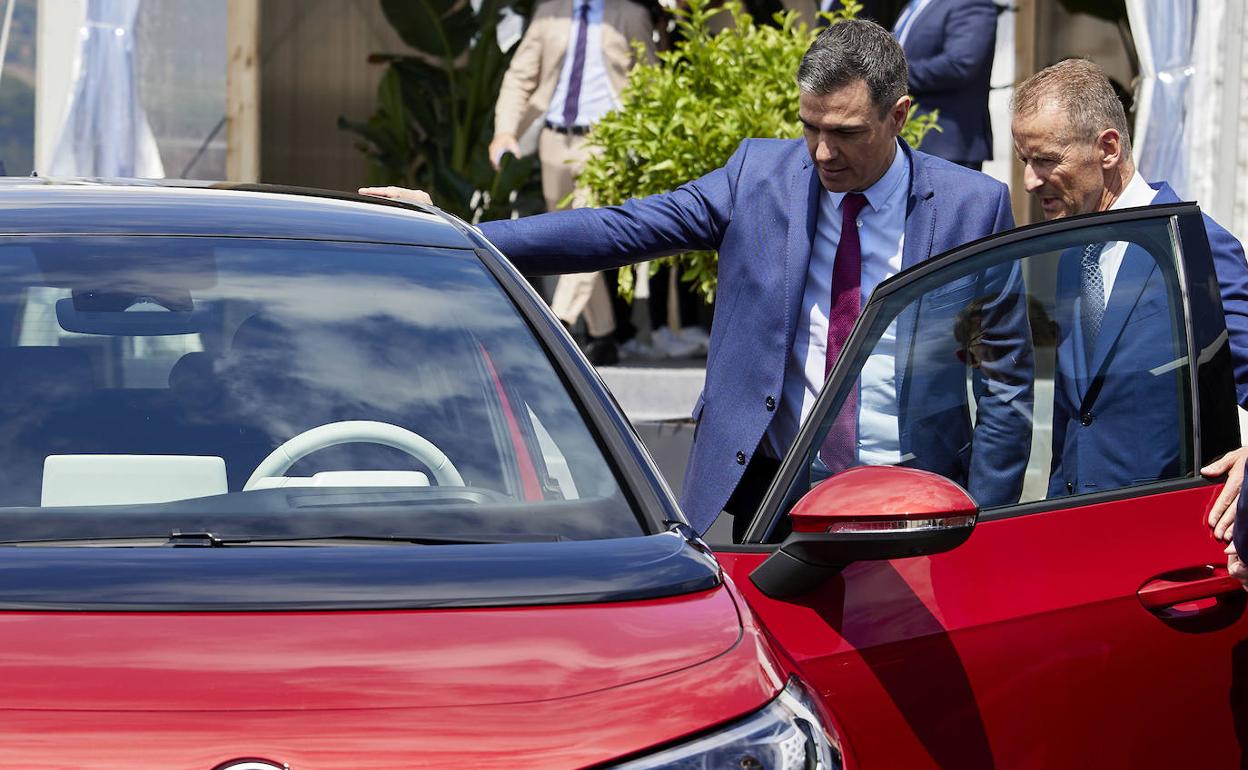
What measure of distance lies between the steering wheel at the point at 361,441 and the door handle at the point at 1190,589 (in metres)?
1.10

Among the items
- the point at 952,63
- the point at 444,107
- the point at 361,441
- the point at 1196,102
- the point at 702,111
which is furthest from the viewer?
the point at 444,107

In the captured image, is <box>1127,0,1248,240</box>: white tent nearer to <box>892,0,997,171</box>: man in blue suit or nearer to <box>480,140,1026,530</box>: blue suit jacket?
<box>892,0,997,171</box>: man in blue suit

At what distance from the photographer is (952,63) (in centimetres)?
708

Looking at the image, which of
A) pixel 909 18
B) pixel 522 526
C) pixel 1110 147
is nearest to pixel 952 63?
pixel 909 18

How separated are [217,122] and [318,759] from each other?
950cm

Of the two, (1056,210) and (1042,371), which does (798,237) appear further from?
(1042,371)

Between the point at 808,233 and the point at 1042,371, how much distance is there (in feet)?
2.51

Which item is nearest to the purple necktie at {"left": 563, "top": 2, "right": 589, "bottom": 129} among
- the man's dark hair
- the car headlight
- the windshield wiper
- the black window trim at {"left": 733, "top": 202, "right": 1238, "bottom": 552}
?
the man's dark hair

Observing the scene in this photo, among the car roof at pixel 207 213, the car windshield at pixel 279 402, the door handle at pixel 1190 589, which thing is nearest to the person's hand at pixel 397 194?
the car roof at pixel 207 213

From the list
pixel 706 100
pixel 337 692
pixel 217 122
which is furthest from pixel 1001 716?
pixel 217 122

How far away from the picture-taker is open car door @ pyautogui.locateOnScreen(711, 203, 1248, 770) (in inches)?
106

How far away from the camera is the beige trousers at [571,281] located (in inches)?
359

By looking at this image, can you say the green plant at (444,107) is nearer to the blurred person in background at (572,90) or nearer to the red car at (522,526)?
the blurred person in background at (572,90)

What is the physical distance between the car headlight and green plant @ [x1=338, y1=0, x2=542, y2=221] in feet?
31.0
